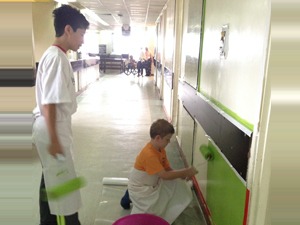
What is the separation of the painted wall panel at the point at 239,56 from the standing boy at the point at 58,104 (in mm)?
881

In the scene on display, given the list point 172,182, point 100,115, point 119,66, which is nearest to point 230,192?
point 172,182

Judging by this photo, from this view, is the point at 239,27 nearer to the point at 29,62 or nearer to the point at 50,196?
the point at 29,62

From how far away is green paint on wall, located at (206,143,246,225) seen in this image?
1.37 metres

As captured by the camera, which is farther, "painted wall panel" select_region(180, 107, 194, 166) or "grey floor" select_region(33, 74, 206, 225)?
"painted wall panel" select_region(180, 107, 194, 166)

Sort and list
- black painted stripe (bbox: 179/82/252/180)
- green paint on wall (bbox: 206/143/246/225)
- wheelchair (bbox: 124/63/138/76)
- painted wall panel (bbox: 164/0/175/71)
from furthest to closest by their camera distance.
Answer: wheelchair (bbox: 124/63/138/76), painted wall panel (bbox: 164/0/175/71), green paint on wall (bbox: 206/143/246/225), black painted stripe (bbox: 179/82/252/180)

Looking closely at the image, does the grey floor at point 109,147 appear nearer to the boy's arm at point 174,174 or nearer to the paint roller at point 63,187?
the boy's arm at point 174,174

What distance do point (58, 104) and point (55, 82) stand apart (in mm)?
129

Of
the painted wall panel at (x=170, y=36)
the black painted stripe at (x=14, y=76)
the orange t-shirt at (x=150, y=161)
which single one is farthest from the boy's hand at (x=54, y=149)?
the painted wall panel at (x=170, y=36)

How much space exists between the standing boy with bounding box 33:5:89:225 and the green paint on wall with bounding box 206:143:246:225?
912 mm

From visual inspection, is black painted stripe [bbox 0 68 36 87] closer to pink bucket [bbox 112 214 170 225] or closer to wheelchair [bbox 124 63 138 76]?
pink bucket [bbox 112 214 170 225]

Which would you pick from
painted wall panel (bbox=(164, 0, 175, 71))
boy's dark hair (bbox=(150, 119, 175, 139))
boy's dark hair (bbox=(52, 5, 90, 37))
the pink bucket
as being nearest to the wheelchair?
painted wall panel (bbox=(164, 0, 175, 71))

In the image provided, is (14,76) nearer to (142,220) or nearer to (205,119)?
(142,220)

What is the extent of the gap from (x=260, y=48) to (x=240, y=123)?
387 mm

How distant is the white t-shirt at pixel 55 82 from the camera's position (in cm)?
148
